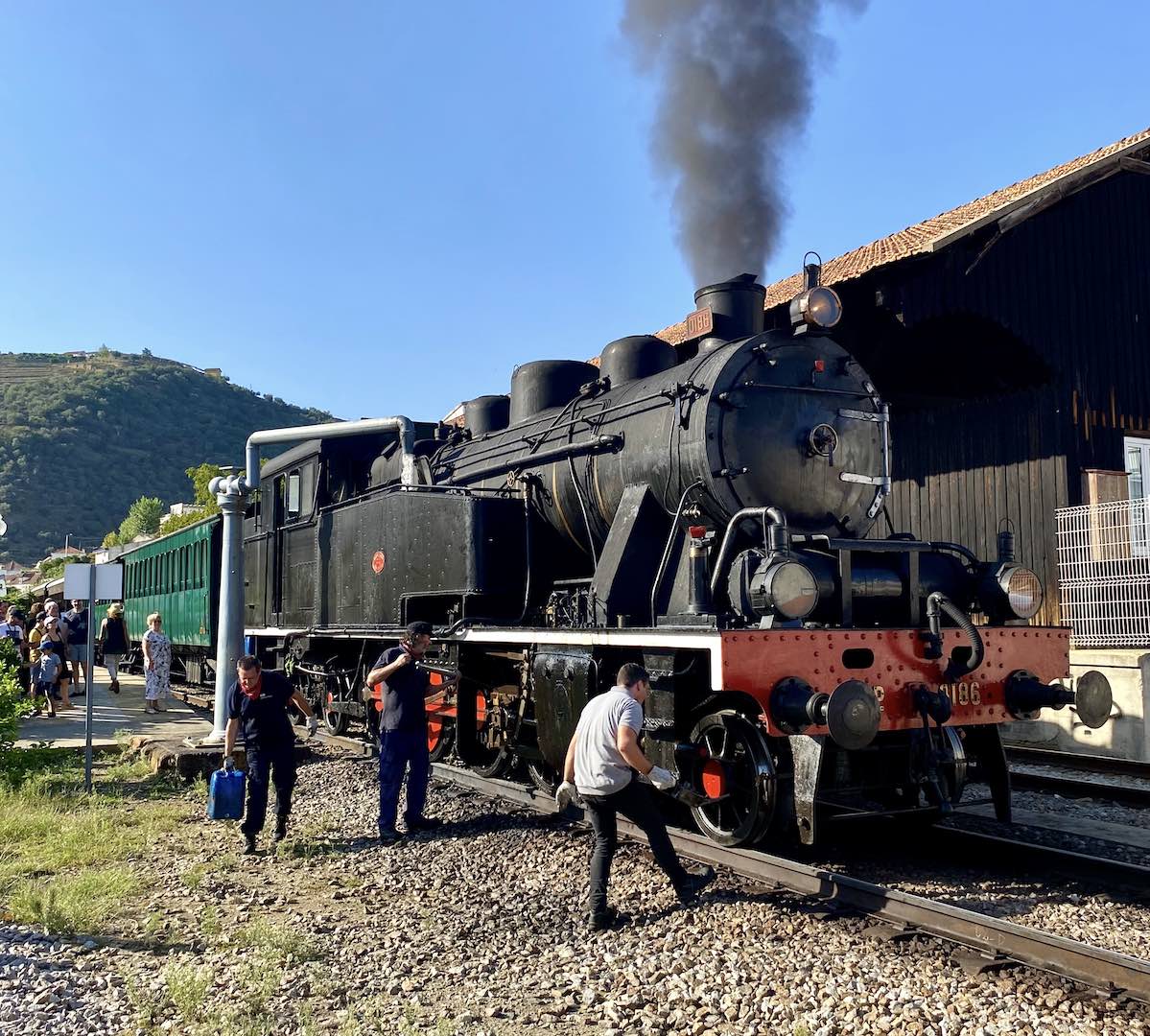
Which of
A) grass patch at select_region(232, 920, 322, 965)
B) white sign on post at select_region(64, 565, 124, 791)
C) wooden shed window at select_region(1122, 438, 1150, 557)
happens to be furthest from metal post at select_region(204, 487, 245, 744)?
wooden shed window at select_region(1122, 438, 1150, 557)

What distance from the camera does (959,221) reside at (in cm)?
1210

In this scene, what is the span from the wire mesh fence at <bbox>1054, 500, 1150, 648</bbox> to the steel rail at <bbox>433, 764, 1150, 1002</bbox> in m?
7.35

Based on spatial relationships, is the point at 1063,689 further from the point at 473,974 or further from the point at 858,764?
the point at 473,974

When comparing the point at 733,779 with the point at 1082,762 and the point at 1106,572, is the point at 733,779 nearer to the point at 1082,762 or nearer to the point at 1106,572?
the point at 1082,762

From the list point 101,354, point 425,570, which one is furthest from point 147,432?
point 425,570

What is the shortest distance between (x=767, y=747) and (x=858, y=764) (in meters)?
0.84

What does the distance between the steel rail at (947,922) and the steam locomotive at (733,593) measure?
0.68ft

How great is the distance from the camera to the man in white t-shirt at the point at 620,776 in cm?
493

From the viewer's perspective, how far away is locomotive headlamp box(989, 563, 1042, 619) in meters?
6.13

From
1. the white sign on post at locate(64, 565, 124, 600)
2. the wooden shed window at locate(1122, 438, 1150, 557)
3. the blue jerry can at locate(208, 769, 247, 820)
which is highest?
the wooden shed window at locate(1122, 438, 1150, 557)

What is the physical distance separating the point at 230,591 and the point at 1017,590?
7.71 metres

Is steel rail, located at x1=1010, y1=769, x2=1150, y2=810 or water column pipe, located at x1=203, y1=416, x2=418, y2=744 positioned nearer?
steel rail, located at x1=1010, y1=769, x2=1150, y2=810

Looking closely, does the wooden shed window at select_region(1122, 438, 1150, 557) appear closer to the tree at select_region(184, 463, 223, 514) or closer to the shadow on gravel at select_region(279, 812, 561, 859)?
the shadow on gravel at select_region(279, 812, 561, 859)

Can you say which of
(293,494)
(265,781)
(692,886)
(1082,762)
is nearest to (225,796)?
(265,781)
